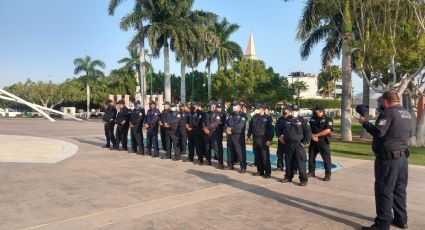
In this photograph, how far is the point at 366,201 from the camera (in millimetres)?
6969

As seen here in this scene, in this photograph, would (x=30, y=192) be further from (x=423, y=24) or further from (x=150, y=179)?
(x=423, y=24)

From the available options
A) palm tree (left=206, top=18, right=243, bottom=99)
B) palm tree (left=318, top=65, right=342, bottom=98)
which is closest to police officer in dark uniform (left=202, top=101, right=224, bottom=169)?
palm tree (left=206, top=18, right=243, bottom=99)

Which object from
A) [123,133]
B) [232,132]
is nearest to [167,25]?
[123,133]

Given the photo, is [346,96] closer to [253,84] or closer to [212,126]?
[212,126]

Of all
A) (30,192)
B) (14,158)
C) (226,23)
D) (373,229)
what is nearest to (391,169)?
(373,229)

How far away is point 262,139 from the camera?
9.33m

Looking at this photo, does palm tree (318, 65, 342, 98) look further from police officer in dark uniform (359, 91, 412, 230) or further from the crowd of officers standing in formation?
police officer in dark uniform (359, 91, 412, 230)

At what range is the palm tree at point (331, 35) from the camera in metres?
18.2

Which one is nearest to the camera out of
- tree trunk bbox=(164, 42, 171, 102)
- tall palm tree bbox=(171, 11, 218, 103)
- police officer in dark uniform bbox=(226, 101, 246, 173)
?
police officer in dark uniform bbox=(226, 101, 246, 173)

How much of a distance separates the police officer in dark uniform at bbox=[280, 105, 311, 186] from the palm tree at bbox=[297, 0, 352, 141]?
930 centimetres

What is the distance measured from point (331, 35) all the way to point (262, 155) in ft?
57.8

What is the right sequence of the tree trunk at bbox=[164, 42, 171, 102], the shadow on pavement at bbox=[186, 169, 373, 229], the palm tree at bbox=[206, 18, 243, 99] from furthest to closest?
1. the palm tree at bbox=[206, 18, 243, 99]
2. the tree trunk at bbox=[164, 42, 171, 102]
3. the shadow on pavement at bbox=[186, 169, 373, 229]

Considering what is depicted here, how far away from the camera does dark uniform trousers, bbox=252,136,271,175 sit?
920cm

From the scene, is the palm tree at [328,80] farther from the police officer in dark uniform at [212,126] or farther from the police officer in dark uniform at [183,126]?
the police officer in dark uniform at [212,126]
